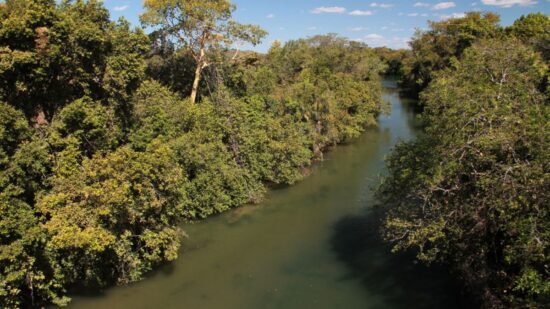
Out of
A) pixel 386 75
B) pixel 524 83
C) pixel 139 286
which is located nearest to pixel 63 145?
pixel 139 286

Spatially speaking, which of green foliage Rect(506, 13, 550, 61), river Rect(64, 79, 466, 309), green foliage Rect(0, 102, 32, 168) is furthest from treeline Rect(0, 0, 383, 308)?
green foliage Rect(506, 13, 550, 61)

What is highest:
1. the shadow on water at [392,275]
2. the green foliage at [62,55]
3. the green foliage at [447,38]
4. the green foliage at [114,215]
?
the green foliage at [447,38]

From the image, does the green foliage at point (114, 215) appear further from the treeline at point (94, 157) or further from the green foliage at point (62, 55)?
the green foliage at point (62, 55)

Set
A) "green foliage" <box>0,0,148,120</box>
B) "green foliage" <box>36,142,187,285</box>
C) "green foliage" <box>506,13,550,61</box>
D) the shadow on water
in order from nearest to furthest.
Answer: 1. "green foliage" <box>36,142,187,285</box>
2. the shadow on water
3. "green foliage" <box>0,0,148,120</box>
4. "green foliage" <box>506,13,550,61</box>

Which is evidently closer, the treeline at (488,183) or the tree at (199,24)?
the treeline at (488,183)

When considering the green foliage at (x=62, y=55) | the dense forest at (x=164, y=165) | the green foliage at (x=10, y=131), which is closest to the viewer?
the dense forest at (x=164, y=165)

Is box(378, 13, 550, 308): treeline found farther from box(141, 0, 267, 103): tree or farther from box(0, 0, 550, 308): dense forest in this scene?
box(141, 0, 267, 103): tree

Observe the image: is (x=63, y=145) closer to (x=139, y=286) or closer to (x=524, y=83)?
(x=139, y=286)

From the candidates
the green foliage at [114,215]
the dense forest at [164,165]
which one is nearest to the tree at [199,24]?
the dense forest at [164,165]
